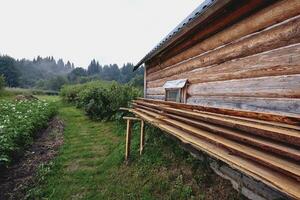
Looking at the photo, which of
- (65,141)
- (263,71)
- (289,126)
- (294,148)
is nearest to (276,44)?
(263,71)

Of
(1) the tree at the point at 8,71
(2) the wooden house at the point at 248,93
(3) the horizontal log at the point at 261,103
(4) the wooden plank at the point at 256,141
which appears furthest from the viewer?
(1) the tree at the point at 8,71

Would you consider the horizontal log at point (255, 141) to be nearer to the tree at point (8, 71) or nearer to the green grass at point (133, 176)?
the green grass at point (133, 176)

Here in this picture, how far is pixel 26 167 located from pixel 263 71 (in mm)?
6110

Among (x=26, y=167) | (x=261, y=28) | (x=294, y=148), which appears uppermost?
(x=261, y=28)

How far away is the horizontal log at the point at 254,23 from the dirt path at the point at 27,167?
4.74 meters

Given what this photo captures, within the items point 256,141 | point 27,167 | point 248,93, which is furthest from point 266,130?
point 27,167

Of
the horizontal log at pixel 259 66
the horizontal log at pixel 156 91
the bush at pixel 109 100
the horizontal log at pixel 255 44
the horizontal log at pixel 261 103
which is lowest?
the bush at pixel 109 100

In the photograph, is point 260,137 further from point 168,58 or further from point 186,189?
point 168,58

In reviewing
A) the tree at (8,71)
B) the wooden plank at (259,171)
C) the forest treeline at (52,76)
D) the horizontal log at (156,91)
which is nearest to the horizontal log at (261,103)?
the wooden plank at (259,171)

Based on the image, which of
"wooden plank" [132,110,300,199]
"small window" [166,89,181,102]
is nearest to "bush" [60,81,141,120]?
"small window" [166,89,181,102]

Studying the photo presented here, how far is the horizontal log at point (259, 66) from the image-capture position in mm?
2295

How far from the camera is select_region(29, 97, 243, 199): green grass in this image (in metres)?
4.12

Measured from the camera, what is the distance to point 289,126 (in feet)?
5.74

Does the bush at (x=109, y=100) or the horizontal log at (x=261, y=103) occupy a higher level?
the horizontal log at (x=261, y=103)
